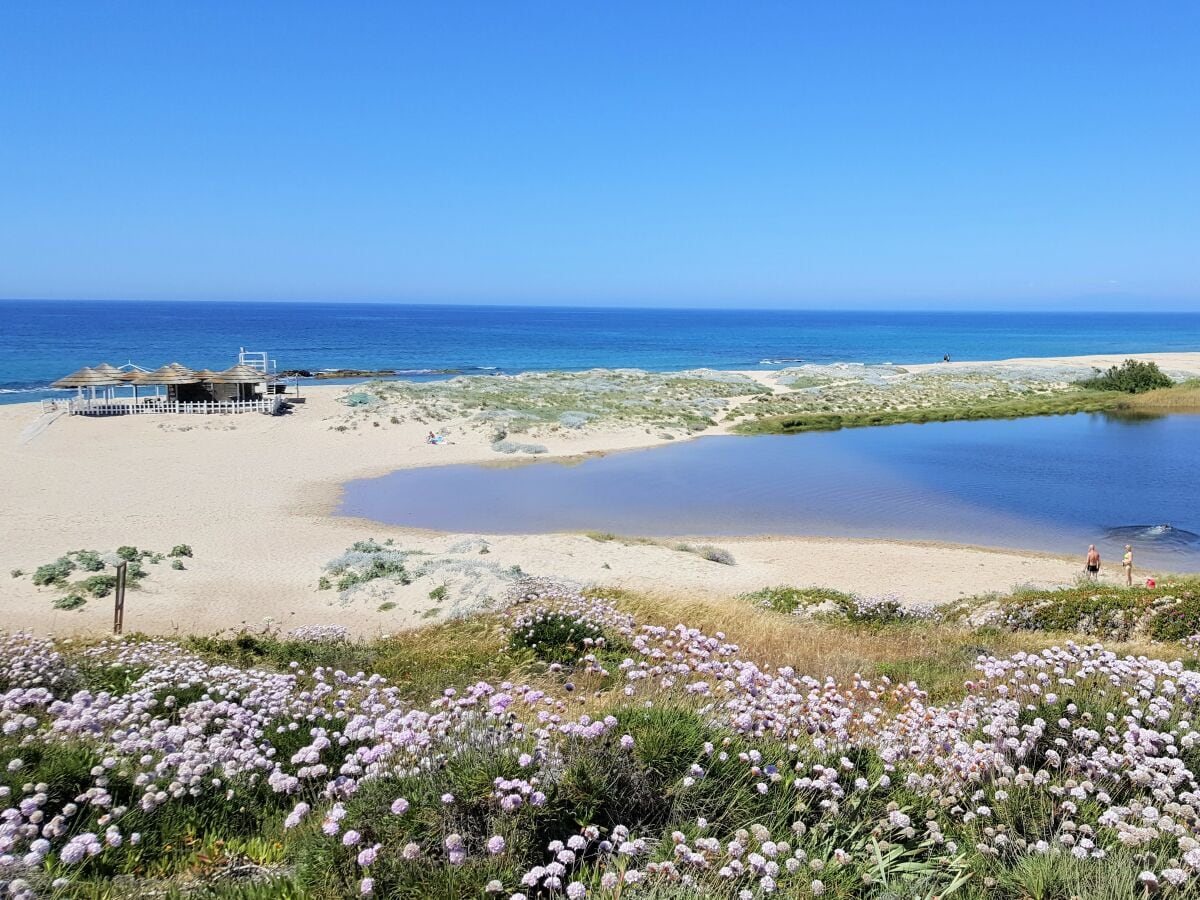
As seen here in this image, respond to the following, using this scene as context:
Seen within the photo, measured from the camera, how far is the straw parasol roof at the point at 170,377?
41781 millimetres

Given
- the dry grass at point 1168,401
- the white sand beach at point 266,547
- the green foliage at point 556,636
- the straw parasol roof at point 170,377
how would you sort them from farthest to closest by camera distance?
1. the dry grass at point 1168,401
2. the straw parasol roof at point 170,377
3. the white sand beach at point 266,547
4. the green foliage at point 556,636

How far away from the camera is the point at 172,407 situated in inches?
1668

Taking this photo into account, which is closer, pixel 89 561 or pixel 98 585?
pixel 98 585

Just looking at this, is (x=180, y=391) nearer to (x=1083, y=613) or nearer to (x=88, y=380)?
(x=88, y=380)

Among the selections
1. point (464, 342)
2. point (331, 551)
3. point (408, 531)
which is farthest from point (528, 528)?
point (464, 342)

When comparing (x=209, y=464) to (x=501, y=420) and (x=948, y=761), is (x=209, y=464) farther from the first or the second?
(x=948, y=761)

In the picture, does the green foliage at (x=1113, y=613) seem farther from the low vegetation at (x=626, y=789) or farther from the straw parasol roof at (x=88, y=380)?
the straw parasol roof at (x=88, y=380)

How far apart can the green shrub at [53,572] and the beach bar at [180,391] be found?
26.3m

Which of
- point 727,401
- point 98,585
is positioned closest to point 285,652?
point 98,585

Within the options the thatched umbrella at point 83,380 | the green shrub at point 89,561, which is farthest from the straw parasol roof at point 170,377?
the green shrub at point 89,561

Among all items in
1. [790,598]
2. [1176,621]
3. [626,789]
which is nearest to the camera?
[626,789]

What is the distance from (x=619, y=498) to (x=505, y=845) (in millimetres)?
24268

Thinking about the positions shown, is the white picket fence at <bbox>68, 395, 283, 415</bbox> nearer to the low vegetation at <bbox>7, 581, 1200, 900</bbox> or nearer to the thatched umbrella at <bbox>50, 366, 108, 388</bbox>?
the thatched umbrella at <bbox>50, 366, 108, 388</bbox>

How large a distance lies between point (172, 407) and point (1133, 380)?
211 feet
